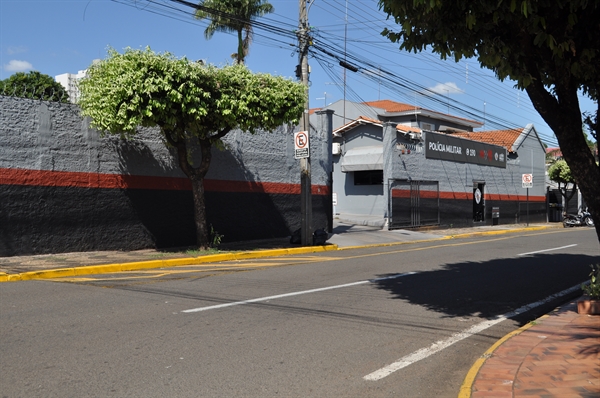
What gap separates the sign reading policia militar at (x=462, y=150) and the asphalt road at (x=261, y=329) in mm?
18426

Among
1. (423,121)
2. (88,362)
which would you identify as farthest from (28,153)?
(423,121)

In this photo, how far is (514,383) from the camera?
5438 millimetres

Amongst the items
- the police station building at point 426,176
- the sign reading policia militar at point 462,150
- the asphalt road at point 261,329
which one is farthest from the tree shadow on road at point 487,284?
the sign reading policia militar at point 462,150

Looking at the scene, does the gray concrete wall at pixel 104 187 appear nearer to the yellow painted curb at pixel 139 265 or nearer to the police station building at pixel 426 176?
the yellow painted curb at pixel 139 265

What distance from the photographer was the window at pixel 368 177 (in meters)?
29.4

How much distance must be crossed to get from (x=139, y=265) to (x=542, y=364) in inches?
400

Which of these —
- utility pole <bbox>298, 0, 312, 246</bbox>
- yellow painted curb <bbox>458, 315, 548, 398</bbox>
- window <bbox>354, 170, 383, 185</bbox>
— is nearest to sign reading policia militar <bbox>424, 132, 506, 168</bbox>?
window <bbox>354, 170, 383, 185</bbox>

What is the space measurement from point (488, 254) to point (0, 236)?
13257 mm

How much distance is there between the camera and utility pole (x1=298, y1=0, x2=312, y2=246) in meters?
19.8

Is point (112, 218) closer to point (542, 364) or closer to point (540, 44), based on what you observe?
point (540, 44)

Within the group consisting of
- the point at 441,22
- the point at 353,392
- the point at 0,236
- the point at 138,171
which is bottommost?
the point at 353,392

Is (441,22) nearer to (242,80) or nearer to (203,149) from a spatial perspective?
(242,80)

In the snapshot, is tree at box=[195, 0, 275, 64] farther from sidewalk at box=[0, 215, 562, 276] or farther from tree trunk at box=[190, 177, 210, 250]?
tree trunk at box=[190, 177, 210, 250]

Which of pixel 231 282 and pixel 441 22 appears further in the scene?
pixel 231 282
